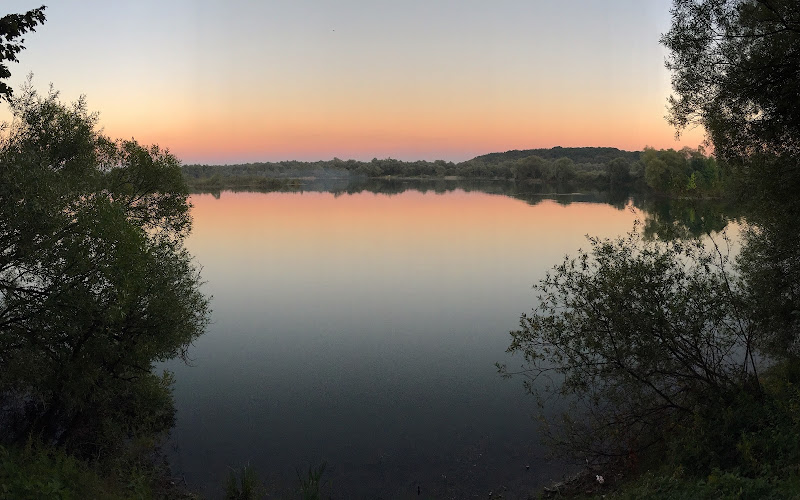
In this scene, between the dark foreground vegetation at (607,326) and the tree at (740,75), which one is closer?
the dark foreground vegetation at (607,326)

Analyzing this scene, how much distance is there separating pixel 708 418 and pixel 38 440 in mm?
17508

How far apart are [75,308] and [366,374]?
36.1 feet

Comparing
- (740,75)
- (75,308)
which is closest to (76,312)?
(75,308)

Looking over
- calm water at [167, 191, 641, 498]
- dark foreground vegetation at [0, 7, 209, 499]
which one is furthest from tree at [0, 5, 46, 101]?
calm water at [167, 191, 641, 498]

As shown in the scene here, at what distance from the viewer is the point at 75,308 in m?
14.0

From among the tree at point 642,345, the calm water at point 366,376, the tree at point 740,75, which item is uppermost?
the tree at point 740,75

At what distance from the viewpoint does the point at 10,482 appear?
411 inches

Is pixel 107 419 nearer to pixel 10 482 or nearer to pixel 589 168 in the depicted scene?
pixel 10 482

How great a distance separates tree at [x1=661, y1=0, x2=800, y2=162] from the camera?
14.8 m

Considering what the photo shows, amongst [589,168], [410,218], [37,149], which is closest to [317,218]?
[410,218]

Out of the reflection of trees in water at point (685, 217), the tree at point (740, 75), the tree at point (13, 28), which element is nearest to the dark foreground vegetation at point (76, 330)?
the tree at point (13, 28)

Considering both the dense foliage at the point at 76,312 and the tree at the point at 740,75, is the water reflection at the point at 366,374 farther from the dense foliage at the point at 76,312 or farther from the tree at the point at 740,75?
the tree at the point at 740,75

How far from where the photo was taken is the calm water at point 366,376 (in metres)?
14.8

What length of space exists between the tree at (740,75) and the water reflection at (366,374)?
38.6ft
